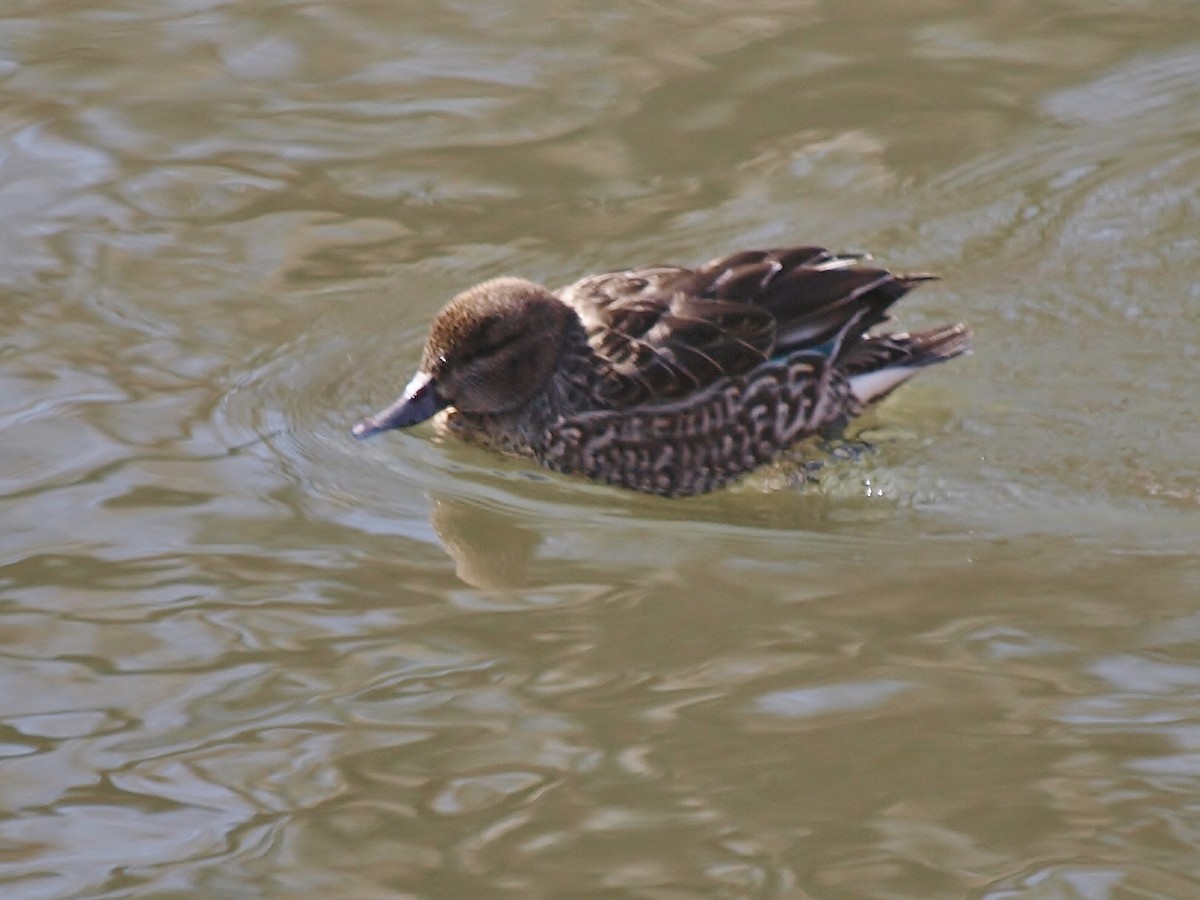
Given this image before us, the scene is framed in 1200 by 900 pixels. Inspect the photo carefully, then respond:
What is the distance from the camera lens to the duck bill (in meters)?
8.45

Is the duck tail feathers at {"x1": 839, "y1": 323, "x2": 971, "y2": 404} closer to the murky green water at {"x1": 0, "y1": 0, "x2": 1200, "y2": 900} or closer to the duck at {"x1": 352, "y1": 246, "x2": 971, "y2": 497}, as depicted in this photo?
the duck at {"x1": 352, "y1": 246, "x2": 971, "y2": 497}

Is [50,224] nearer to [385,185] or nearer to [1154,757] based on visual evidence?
[385,185]

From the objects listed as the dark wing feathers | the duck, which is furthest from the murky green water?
the dark wing feathers

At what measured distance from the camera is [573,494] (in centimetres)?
852

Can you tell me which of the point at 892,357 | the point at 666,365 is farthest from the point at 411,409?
the point at 892,357

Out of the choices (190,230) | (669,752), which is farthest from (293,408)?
(669,752)

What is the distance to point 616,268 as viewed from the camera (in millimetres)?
10188

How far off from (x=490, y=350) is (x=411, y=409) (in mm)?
446

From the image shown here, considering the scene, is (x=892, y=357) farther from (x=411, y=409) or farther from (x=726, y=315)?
(x=411, y=409)

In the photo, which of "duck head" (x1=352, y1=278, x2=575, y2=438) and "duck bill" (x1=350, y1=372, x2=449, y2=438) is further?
"duck head" (x1=352, y1=278, x2=575, y2=438)

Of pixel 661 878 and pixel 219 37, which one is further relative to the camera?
pixel 219 37

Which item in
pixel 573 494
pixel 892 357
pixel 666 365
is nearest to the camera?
pixel 573 494

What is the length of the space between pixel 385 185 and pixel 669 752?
5138 mm

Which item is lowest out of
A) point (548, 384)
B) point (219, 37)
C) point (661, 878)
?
point (661, 878)
